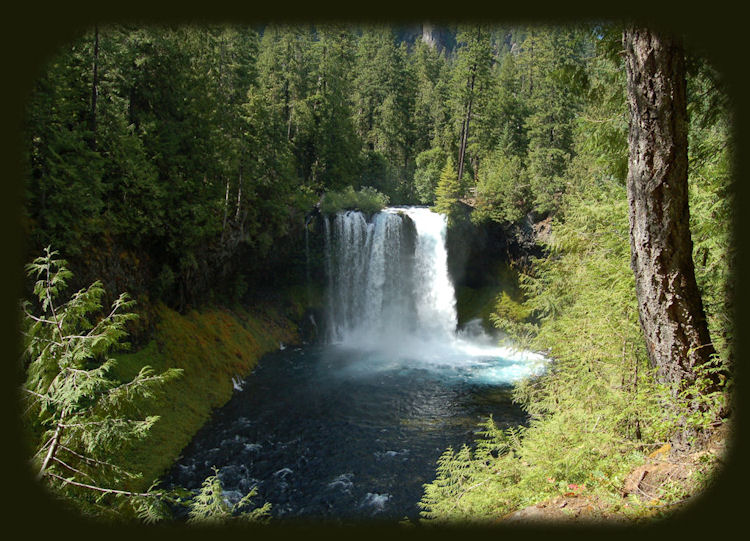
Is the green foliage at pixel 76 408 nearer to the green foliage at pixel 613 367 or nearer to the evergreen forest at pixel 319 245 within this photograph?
the evergreen forest at pixel 319 245

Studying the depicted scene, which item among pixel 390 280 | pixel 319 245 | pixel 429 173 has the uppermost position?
pixel 429 173

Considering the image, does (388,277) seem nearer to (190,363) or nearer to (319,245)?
(319,245)

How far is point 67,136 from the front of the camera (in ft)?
42.3

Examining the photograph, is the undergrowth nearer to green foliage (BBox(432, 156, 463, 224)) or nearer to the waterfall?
the waterfall

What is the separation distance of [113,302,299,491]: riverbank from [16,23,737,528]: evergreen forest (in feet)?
0.35

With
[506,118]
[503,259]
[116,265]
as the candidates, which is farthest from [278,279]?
[506,118]

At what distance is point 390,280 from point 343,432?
1511 cm

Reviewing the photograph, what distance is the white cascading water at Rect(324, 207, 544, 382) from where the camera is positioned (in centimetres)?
2909

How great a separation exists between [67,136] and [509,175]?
24161 millimetres

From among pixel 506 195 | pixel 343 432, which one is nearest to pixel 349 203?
pixel 506 195

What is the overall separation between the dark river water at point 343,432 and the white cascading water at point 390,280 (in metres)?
5.78

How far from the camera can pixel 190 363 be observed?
1844 centimetres

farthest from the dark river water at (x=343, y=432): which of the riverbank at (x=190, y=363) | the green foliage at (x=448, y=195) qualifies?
the green foliage at (x=448, y=195)

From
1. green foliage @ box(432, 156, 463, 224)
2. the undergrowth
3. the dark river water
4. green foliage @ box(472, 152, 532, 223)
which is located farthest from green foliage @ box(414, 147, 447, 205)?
the undergrowth
